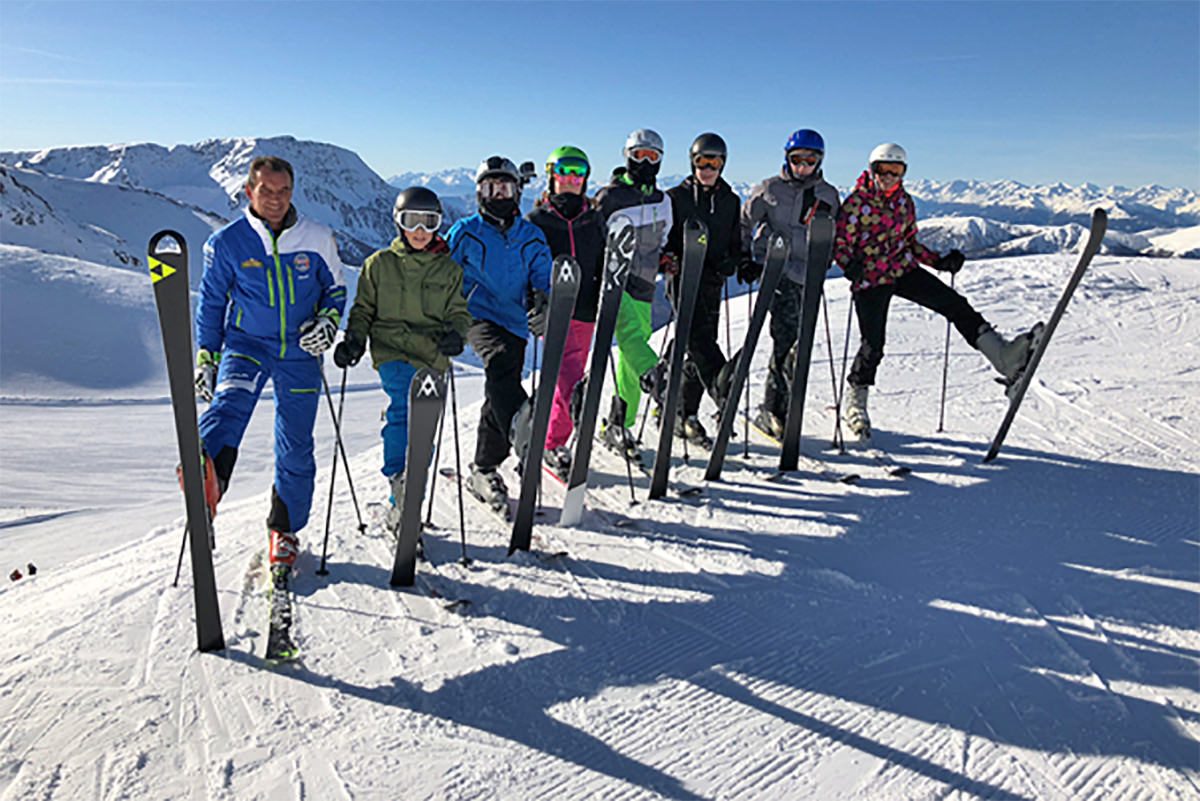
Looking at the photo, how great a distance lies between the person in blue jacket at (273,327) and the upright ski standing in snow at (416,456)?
476 mm

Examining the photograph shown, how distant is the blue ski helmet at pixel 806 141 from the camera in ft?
16.9

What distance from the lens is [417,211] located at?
143 inches

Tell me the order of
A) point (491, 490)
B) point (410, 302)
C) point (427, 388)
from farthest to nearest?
point (491, 490), point (410, 302), point (427, 388)

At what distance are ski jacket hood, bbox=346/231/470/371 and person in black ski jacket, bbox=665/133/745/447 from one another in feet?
5.91

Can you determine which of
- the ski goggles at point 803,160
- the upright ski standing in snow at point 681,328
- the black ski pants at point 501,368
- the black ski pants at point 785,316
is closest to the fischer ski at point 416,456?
the black ski pants at point 501,368

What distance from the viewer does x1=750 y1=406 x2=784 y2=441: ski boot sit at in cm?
592

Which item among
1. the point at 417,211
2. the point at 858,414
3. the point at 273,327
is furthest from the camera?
the point at 858,414

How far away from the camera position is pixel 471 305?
4348 millimetres

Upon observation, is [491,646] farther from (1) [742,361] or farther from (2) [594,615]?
(1) [742,361]

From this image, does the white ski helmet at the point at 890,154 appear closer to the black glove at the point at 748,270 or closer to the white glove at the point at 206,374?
the black glove at the point at 748,270

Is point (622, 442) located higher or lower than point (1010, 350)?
lower

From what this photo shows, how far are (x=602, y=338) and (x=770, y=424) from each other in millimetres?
2297

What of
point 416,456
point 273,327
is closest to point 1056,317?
point 416,456

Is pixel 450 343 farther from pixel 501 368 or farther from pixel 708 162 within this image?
pixel 708 162
